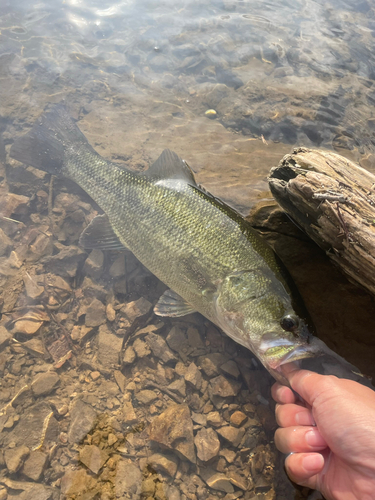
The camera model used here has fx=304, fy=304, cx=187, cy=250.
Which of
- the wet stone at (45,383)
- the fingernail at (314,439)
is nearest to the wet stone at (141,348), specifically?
the wet stone at (45,383)

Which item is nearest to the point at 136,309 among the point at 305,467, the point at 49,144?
the point at 305,467

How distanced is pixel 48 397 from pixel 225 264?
8.00 ft

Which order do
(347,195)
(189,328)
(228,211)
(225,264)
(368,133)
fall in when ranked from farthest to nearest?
(368,133), (189,328), (228,211), (225,264), (347,195)

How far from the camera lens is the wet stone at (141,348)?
12.3ft

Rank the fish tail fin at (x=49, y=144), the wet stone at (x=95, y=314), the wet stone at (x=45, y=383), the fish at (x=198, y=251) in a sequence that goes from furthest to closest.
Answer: the fish tail fin at (x=49, y=144), the wet stone at (x=95, y=314), the wet stone at (x=45, y=383), the fish at (x=198, y=251)

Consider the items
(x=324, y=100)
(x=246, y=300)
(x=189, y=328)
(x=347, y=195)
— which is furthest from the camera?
(x=324, y=100)

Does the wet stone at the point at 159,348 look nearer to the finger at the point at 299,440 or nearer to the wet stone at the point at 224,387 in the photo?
the wet stone at the point at 224,387

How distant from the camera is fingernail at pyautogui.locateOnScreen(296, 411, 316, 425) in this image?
264 centimetres

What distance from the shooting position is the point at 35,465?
289cm

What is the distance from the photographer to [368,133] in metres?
5.05

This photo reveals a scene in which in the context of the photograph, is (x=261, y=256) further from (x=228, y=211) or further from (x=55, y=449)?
(x=55, y=449)

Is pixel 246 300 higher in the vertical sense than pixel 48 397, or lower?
higher

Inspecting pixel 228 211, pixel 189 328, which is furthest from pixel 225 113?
pixel 189 328

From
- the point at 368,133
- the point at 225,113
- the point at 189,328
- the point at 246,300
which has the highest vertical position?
the point at 368,133
